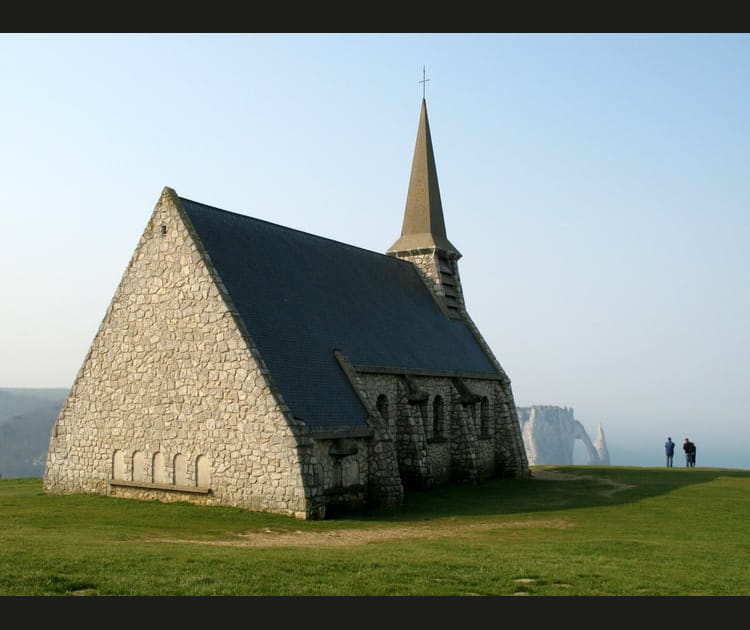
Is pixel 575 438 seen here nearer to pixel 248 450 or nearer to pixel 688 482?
pixel 688 482

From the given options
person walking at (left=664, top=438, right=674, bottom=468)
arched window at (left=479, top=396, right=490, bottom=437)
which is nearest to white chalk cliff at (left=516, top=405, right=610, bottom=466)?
Result: person walking at (left=664, top=438, right=674, bottom=468)

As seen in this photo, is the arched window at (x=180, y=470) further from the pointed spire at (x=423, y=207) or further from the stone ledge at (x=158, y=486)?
the pointed spire at (x=423, y=207)

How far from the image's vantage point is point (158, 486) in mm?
25109

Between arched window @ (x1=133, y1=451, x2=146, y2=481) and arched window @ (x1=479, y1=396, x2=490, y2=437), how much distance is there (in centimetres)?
1771

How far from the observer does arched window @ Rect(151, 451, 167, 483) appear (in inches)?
995

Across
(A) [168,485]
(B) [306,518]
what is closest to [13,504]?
(A) [168,485]

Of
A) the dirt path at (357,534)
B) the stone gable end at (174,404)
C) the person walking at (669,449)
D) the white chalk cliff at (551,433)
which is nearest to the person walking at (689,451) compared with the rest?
the person walking at (669,449)

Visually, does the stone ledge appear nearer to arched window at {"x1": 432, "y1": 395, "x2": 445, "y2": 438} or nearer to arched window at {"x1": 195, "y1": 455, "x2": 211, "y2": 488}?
arched window at {"x1": 195, "y1": 455, "x2": 211, "y2": 488}

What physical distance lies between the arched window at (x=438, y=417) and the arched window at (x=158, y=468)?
12.7 meters

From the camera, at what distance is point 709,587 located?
12789mm

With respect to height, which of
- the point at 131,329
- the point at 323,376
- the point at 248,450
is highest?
the point at 131,329

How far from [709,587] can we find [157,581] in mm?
8743

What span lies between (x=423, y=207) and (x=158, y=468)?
77.1ft

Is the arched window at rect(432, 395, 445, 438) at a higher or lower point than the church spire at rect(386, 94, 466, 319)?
lower
